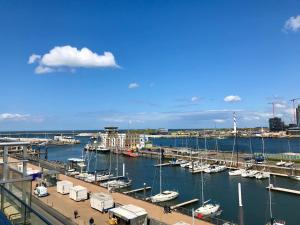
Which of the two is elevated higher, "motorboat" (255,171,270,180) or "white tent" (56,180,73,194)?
"white tent" (56,180,73,194)

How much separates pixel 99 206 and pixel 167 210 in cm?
663

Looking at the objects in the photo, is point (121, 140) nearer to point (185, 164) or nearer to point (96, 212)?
point (185, 164)

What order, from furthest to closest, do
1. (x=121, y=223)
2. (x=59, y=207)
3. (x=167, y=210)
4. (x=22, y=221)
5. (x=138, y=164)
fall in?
1. (x=138, y=164)
2. (x=59, y=207)
3. (x=167, y=210)
4. (x=121, y=223)
5. (x=22, y=221)

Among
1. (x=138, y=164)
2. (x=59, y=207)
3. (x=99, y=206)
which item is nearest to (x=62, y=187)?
(x=59, y=207)

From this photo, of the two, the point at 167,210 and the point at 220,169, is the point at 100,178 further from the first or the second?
the point at 167,210

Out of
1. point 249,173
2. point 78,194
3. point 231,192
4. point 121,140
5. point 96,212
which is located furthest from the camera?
point 121,140

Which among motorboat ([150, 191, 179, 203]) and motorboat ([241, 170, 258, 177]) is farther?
motorboat ([241, 170, 258, 177])

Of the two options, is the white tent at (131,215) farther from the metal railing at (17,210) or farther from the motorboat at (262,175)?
the motorboat at (262,175)

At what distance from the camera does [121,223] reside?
25188mm

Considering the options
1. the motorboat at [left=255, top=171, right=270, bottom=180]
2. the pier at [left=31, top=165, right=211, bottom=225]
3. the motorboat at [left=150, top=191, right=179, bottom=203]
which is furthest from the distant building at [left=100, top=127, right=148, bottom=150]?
the pier at [left=31, top=165, right=211, bottom=225]

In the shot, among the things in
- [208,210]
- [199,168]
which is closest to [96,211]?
[208,210]

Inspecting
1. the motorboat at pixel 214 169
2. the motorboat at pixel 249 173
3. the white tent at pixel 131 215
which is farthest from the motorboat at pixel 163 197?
the motorboat at pixel 214 169

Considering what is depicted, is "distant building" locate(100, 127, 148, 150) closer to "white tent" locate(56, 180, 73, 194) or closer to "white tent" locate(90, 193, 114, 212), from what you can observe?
"white tent" locate(56, 180, 73, 194)

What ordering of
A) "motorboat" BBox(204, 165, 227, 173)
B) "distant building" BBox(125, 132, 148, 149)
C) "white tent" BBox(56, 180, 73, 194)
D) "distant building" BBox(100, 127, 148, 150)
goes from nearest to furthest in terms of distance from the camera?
"white tent" BBox(56, 180, 73, 194), "motorboat" BBox(204, 165, 227, 173), "distant building" BBox(100, 127, 148, 150), "distant building" BBox(125, 132, 148, 149)
